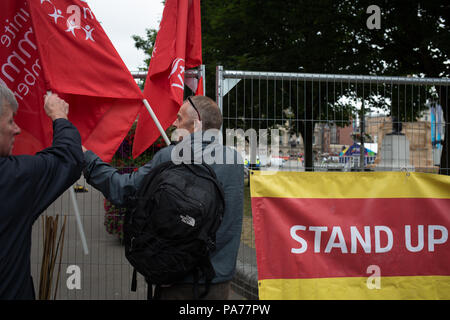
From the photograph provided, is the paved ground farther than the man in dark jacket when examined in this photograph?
Yes

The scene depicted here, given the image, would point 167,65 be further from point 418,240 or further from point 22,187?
→ point 418,240

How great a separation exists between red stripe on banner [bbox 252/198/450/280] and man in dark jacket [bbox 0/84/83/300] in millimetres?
1612

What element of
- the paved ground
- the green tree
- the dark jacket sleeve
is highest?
the green tree

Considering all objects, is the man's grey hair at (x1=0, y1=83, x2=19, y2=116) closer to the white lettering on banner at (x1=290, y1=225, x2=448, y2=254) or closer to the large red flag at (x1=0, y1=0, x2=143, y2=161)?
the large red flag at (x1=0, y1=0, x2=143, y2=161)

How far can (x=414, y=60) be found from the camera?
406 inches

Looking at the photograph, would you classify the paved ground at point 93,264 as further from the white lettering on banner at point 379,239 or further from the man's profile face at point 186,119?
the white lettering on banner at point 379,239

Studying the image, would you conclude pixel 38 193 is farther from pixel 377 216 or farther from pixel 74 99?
pixel 377 216

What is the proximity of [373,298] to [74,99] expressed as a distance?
2888 mm

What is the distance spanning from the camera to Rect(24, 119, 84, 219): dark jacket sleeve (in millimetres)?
1860

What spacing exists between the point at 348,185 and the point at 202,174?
1.61 meters

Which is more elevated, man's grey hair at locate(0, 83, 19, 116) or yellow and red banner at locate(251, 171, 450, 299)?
man's grey hair at locate(0, 83, 19, 116)

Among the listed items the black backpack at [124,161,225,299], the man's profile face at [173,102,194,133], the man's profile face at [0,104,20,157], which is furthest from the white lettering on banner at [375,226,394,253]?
the man's profile face at [0,104,20,157]

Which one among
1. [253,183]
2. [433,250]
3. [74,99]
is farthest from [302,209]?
[74,99]

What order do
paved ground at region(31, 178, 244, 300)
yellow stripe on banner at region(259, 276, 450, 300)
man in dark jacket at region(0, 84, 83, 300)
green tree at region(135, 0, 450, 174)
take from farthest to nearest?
green tree at region(135, 0, 450, 174), paved ground at region(31, 178, 244, 300), yellow stripe on banner at region(259, 276, 450, 300), man in dark jacket at region(0, 84, 83, 300)
